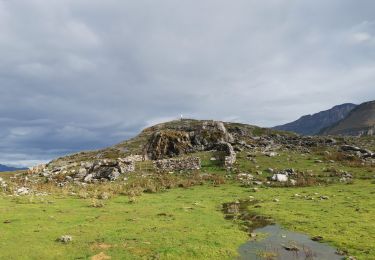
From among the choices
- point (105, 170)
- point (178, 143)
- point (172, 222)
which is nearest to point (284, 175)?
point (105, 170)

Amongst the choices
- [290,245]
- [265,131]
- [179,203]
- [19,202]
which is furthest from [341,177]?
[265,131]

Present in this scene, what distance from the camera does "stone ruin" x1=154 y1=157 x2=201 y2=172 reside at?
208 ft

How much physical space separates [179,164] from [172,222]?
34143 mm

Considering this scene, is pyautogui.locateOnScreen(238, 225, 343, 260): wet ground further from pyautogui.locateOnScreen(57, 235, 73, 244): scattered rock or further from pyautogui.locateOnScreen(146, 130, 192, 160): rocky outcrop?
pyautogui.locateOnScreen(146, 130, 192, 160): rocky outcrop

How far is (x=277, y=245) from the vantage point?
79.7 feet

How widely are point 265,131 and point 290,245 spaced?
12476cm

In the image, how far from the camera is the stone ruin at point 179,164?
6344cm

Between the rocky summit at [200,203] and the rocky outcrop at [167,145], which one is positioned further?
the rocky outcrop at [167,145]

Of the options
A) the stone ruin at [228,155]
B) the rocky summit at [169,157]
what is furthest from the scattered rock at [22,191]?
the stone ruin at [228,155]

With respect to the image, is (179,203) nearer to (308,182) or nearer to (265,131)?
(308,182)

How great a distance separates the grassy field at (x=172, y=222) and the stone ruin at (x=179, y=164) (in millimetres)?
12797

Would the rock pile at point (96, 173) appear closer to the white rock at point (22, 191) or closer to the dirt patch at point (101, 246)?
the white rock at point (22, 191)

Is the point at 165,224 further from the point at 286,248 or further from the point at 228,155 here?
the point at 228,155

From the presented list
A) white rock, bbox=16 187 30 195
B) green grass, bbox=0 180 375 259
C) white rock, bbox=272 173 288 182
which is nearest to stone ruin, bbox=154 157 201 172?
white rock, bbox=272 173 288 182
